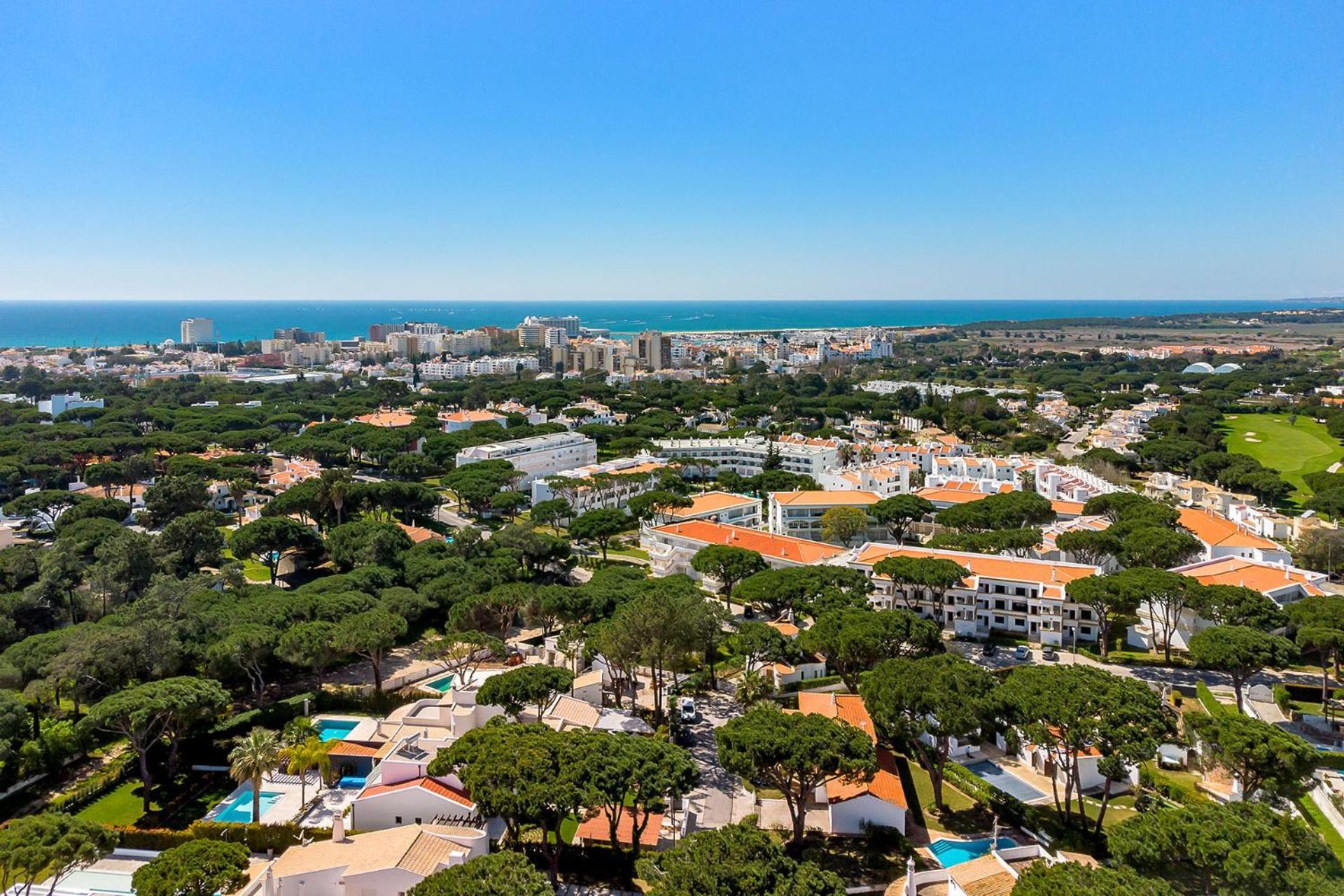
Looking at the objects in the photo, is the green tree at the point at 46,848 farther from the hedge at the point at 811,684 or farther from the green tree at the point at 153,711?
the hedge at the point at 811,684

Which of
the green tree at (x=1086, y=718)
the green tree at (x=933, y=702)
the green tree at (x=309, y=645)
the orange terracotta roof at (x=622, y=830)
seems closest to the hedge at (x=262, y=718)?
the green tree at (x=309, y=645)

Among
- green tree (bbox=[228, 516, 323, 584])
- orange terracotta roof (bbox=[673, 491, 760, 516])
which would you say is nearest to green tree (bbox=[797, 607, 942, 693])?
orange terracotta roof (bbox=[673, 491, 760, 516])

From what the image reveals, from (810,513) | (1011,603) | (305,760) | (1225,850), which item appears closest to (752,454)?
(810,513)

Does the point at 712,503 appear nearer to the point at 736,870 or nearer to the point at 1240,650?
the point at 1240,650

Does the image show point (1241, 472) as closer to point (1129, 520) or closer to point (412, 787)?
point (1129, 520)

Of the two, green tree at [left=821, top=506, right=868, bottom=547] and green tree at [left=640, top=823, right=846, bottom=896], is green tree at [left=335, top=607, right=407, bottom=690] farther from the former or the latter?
green tree at [left=821, top=506, right=868, bottom=547]

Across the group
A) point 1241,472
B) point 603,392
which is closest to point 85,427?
point 603,392
